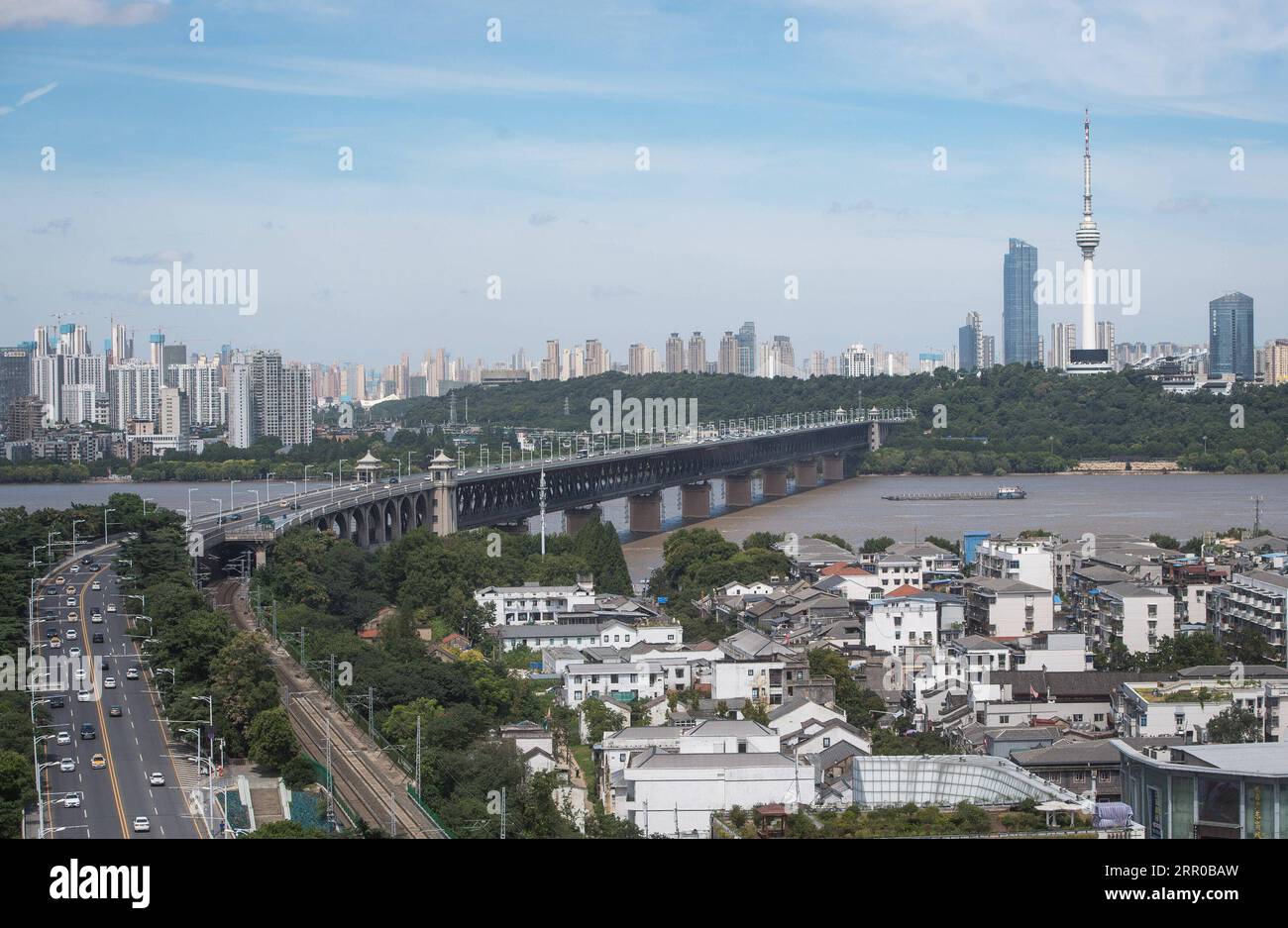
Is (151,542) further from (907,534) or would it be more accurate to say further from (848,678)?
(907,534)

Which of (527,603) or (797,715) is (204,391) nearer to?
(527,603)

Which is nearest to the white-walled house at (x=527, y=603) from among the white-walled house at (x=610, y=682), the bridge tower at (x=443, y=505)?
the white-walled house at (x=610, y=682)

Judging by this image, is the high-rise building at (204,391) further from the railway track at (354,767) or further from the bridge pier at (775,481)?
the railway track at (354,767)

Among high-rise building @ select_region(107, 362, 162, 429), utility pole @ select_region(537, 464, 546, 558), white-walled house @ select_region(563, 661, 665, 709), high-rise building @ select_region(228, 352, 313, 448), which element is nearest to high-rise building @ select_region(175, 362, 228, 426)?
high-rise building @ select_region(107, 362, 162, 429)

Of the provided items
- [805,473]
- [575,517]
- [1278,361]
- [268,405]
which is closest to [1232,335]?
[1278,361]

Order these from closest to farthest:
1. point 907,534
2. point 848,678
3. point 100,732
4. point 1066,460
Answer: point 100,732
point 848,678
point 907,534
point 1066,460
